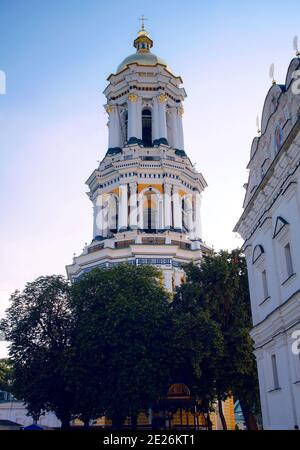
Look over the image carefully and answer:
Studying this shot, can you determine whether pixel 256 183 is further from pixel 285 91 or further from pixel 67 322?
pixel 67 322

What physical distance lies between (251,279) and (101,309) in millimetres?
8129

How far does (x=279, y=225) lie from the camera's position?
16.1 metres

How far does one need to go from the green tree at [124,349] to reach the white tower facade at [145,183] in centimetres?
776

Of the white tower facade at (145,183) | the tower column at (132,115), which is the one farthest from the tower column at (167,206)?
the tower column at (132,115)

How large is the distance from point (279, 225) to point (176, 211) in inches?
773

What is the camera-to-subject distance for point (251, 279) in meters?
19.3

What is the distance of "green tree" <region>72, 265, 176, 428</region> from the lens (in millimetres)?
22422

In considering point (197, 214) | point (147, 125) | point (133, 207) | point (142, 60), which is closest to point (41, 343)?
point (133, 207)

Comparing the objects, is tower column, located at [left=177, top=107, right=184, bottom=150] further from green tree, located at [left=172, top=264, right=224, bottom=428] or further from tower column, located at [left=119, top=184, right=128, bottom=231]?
green tree, located at [left=172, top=264, right=224, bottom=428]

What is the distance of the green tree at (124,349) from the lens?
22422mm

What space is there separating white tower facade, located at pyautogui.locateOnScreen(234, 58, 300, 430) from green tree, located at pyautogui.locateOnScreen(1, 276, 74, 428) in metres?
9.80

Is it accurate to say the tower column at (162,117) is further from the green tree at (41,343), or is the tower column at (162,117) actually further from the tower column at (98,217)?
the green tree at (41,343)

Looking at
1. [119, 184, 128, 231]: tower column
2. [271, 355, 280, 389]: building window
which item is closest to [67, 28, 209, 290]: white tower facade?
[119, 184, 128, 231]: tower column
